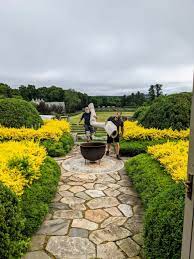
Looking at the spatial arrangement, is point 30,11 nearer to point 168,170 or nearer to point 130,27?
point 130,27

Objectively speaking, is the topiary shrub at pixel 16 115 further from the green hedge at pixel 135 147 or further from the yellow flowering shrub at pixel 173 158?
the yellow flowering shrub at pixel 173 158

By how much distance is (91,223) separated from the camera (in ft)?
12.4

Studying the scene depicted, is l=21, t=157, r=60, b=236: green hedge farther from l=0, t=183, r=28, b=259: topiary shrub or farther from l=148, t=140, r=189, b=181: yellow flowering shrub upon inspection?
l=148, t=140, r=189, b=181: yellow flowering shrub

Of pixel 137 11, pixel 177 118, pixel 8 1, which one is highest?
pixel 8 1

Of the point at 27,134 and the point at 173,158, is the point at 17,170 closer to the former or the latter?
the point at 173,158

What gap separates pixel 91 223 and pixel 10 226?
149cm

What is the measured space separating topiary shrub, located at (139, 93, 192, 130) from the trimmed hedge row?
190 inches

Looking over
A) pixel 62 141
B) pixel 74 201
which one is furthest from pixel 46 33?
pixel 74 201

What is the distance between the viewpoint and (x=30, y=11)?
5078mm

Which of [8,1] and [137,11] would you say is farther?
[8,1]

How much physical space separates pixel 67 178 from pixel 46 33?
4906mm

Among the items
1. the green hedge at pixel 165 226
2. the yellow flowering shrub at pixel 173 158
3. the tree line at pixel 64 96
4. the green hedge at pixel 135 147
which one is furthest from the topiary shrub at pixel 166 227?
the tree line at pixel 64 96

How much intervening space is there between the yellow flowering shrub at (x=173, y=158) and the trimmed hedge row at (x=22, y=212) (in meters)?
2.12

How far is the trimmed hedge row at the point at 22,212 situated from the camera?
251 centimetres
